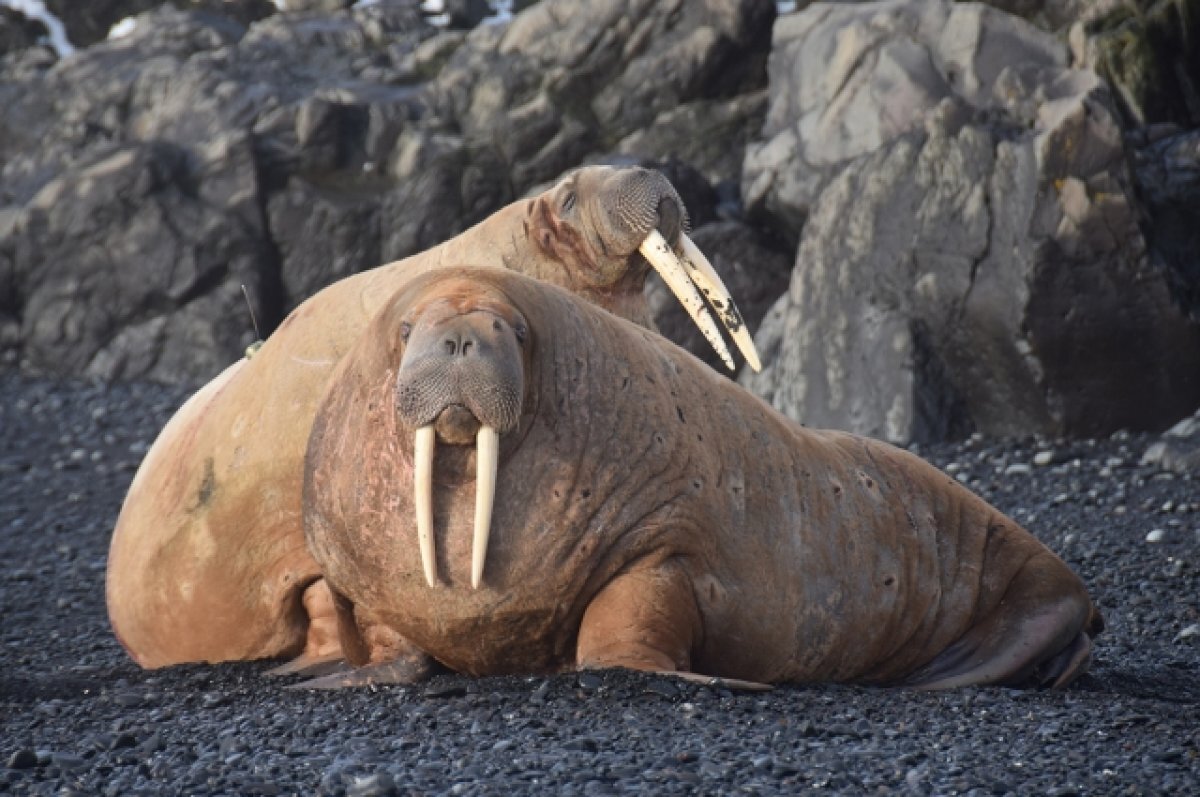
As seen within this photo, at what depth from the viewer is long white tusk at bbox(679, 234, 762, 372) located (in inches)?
262

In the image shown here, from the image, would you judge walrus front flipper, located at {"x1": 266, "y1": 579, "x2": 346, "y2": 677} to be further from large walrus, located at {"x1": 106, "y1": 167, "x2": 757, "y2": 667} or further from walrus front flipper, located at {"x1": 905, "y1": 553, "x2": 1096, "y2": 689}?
walrus front flipper, located at {"x1": 905, "y1": 553, "x2": 1096, "y2": 689}

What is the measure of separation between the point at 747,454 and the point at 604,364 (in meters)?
0.53

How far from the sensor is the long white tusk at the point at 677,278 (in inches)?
265

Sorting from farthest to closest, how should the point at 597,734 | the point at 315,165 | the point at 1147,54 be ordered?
the point at 315,165
the point at 1147,54
the point at 597,734

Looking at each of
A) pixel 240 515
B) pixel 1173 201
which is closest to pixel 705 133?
pixel 1173 201

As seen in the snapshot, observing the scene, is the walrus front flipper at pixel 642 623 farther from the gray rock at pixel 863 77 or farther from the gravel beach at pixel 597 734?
the gray rock at pixel 863 77

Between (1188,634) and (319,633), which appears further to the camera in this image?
(1188,634)

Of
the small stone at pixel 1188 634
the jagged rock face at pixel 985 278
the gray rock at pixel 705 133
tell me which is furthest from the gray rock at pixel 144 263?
the small stone at pixel 1188 634

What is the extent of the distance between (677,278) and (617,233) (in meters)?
0.30

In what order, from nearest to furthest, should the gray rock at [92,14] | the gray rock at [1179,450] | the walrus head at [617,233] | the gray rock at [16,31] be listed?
1. the walrus head at [617,233]
2. the gray rock at [1179,450]
3. the gray rock at [16,31]
4. the gray rock at [92,14]

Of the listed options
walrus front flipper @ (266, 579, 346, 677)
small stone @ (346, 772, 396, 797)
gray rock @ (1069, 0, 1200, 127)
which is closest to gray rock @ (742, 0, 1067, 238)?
gray rock @ (1069, 0, 1200, 127)

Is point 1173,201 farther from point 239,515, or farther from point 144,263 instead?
point 144,263

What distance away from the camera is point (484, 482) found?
14.6ft

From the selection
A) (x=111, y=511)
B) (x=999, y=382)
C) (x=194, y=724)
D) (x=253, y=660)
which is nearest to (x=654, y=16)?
(x=999, y=382)
